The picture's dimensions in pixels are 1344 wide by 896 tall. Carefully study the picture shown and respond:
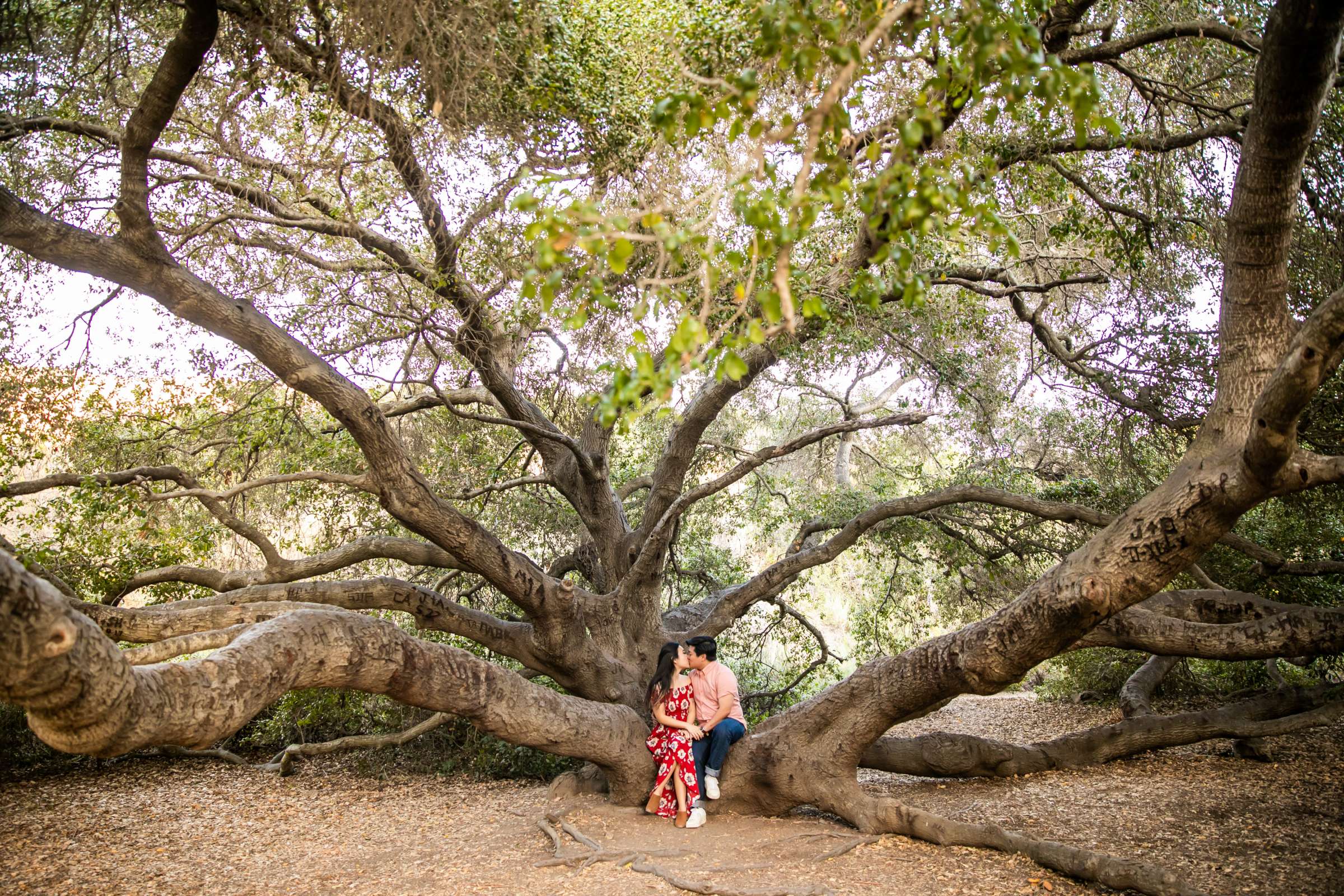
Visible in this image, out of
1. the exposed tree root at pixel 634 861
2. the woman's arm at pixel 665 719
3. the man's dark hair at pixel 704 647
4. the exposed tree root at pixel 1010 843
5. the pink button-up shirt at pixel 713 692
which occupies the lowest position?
the exposed tree root at pixel 634 861

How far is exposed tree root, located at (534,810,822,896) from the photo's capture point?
167 inches

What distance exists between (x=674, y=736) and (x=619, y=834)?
2.54ft

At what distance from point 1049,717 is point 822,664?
125 inches

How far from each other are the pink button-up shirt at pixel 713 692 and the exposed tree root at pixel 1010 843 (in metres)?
0.98

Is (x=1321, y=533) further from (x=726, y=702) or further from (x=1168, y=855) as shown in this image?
(x=726, y=702)

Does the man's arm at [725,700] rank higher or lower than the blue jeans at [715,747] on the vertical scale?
higher

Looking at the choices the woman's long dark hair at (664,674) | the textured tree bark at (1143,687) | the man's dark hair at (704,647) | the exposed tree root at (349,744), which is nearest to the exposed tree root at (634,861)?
the woman's long dark hair at (664,674)

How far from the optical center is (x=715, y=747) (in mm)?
6188

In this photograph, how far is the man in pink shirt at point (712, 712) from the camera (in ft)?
20.2

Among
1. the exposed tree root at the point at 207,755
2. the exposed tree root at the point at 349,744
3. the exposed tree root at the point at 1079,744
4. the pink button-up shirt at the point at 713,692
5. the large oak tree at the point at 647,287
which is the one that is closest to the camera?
the large oak tree at the point at 647,287

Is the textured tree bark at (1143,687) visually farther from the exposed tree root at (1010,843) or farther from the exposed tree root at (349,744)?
the exposed tree root at (349,744)

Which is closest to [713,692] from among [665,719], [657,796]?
[665,719]

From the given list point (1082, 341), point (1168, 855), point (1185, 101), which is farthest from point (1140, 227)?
point (1168, 855)

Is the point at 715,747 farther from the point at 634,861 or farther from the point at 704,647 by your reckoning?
the point at 634,861
